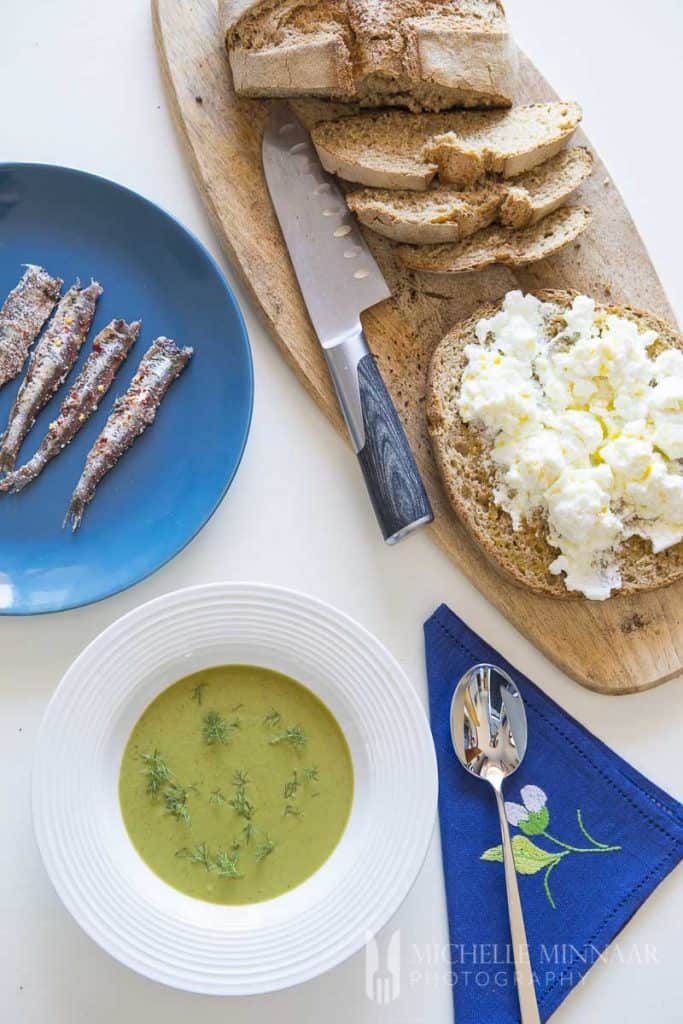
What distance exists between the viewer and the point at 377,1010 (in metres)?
2.51

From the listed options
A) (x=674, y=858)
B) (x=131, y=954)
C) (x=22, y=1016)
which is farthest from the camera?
(x=674, y=858)

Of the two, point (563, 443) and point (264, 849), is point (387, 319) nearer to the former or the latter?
point (563, 443)

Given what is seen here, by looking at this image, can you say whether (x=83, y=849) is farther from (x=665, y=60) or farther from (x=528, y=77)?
(x=665, y=60)

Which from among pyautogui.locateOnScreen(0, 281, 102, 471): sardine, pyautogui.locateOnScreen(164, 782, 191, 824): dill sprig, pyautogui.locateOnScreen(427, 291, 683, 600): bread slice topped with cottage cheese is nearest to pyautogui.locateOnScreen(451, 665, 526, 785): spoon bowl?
pyautogui.locateOnScreen(427, 291, 683, 600): bread slice topped with cottage cheese

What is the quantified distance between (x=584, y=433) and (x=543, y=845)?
1.07 meters

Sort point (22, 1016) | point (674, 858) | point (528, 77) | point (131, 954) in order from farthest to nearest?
point (528, 77), point (674, 858), point (22, 1016), point (131, 954)

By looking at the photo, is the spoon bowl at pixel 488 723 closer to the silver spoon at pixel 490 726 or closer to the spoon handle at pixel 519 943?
the silver spoon at pixel 490 726

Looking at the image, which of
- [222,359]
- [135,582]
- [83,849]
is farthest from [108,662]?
[222,359]

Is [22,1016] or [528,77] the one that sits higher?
[528,77]

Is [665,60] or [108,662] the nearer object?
[108,662]

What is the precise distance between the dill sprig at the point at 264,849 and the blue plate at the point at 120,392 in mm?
714

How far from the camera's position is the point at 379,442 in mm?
2578

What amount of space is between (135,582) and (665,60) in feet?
7.19

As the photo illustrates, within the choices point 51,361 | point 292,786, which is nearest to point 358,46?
point 51,361
